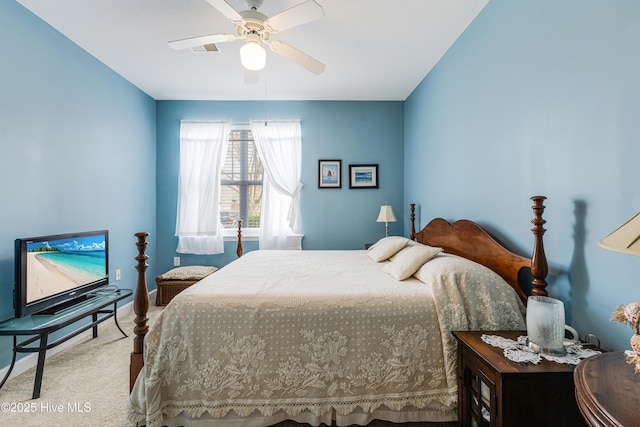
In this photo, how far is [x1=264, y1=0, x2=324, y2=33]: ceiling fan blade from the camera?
5.50ft

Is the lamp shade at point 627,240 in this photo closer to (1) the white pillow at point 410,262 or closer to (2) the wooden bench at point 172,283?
(1) the white pillow at point 410,262

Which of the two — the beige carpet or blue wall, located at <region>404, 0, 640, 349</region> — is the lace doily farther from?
the beige carpet

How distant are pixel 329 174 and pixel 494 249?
8.39ft

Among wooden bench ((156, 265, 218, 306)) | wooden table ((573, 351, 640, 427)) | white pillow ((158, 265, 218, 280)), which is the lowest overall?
wooden bench ((156, 265, 218, 306))

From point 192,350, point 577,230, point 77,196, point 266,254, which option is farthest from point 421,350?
point 77,196

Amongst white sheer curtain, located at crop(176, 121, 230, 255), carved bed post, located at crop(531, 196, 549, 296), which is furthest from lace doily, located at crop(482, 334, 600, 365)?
white sheer curtain, located at crop(176, 121, 230, 255)

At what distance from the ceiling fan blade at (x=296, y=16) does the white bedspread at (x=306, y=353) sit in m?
1.64

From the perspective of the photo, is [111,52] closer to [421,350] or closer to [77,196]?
[77,196]

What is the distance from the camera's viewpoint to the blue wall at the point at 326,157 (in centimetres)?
408

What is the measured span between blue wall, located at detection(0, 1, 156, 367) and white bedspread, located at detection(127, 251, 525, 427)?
161cm

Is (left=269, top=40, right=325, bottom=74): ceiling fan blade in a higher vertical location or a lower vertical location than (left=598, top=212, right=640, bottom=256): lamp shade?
higher

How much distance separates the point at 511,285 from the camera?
1711 mm

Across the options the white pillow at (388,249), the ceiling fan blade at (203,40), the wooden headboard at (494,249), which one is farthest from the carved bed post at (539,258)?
the ceiling fan blade at (203,40)

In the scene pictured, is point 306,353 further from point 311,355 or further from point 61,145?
point 61,145
